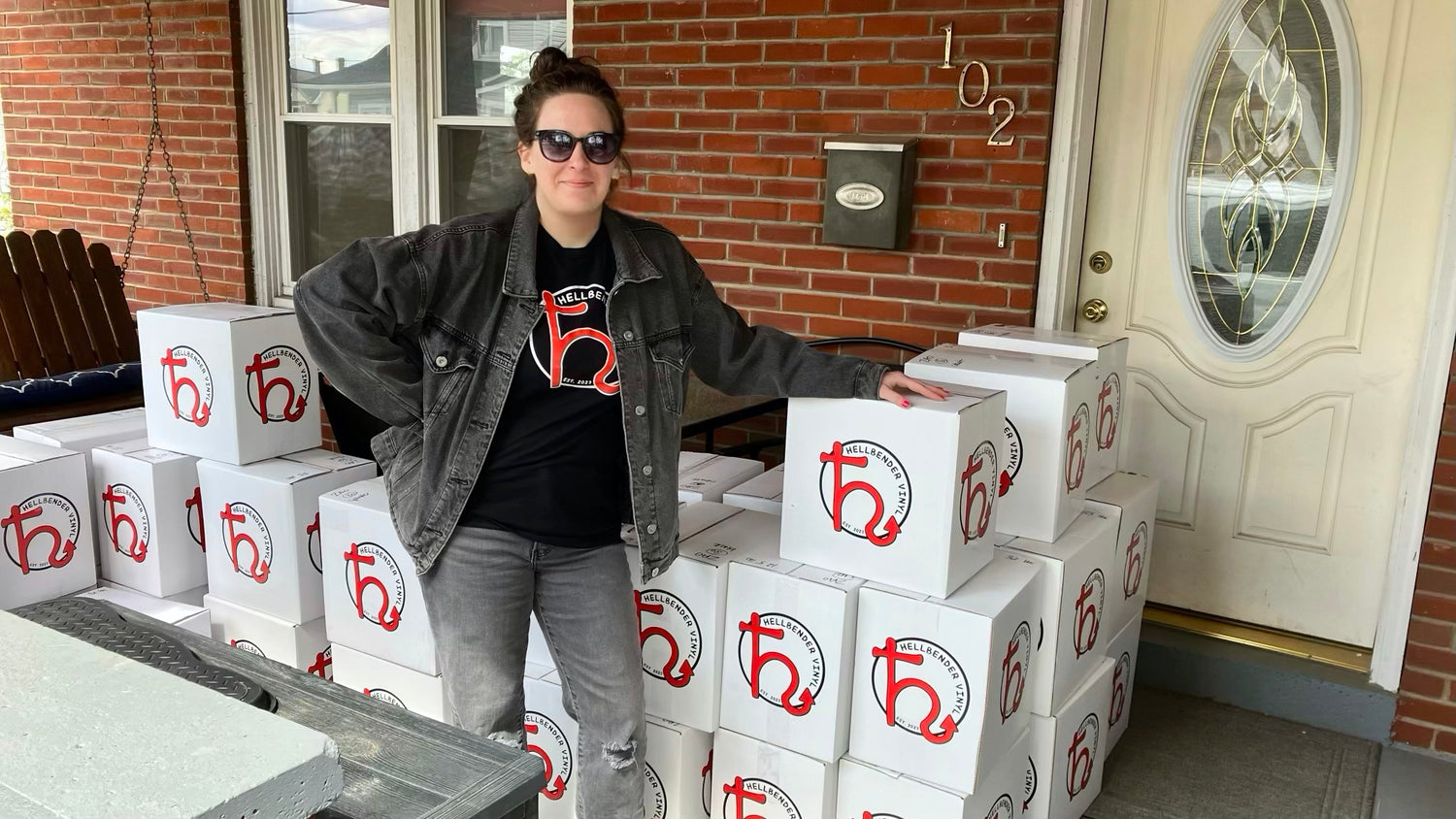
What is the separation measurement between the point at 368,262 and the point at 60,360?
10.6ft

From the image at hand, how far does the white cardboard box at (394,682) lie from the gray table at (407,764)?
1.06 m

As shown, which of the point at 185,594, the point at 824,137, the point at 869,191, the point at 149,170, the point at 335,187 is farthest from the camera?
the point at 149,170

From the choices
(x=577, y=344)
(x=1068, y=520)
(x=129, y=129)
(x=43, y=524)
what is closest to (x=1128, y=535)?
(x=1068, y=520)

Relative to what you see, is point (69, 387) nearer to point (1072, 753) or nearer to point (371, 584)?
point (371, 584)

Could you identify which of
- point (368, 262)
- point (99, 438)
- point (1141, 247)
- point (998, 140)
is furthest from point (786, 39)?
point (99, 438)

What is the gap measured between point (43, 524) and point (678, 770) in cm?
157

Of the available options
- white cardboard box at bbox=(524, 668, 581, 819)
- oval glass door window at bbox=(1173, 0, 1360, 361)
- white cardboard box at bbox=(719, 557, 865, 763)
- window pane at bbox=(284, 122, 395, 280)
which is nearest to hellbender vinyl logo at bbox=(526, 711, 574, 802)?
white cardboard box at bbox=(524, 668, 581, 819)

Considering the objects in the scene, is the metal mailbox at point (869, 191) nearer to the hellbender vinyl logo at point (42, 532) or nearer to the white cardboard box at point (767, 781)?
the white cardboard box at point (767, 781)

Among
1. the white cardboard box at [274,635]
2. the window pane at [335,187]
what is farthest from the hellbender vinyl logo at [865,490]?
the window pane at [335,187]

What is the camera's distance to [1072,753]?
7.73ft

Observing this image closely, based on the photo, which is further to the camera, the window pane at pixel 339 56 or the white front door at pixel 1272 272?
the window pane at pixel 339 56

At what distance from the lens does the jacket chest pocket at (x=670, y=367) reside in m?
1.90

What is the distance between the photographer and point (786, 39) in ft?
10.7

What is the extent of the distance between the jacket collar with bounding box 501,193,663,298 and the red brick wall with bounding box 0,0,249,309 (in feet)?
10.8
